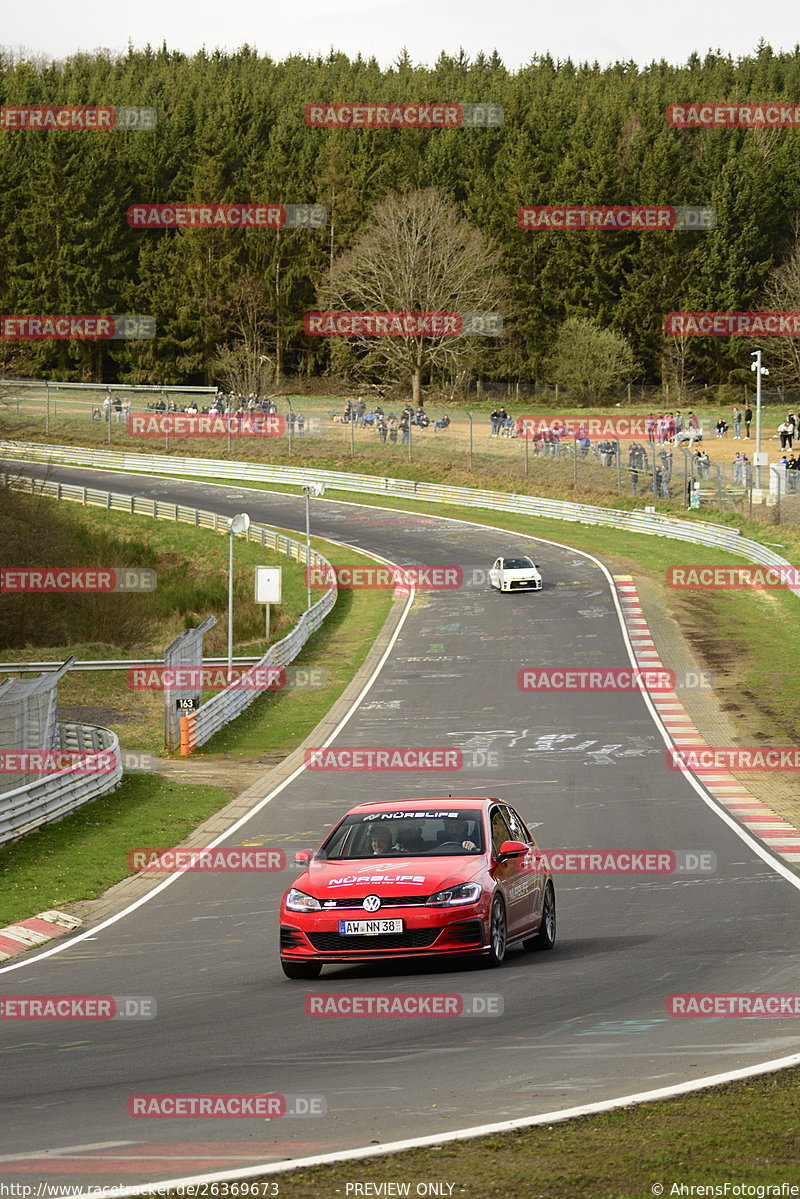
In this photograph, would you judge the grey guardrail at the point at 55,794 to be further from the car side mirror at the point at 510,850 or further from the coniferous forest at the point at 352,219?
the coniferous forest at the point at 352,219

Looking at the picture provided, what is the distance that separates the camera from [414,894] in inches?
486

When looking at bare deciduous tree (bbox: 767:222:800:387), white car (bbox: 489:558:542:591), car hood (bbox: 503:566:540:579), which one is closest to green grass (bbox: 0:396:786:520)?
bare deciduous tree (bbox: 767:222:800:387)

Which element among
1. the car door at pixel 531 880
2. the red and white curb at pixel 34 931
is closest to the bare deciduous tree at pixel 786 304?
the red and white curb at pixel 34 931

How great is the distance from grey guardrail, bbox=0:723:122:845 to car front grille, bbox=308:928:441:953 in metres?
10.1

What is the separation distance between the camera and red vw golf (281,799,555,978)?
1230 centimetres

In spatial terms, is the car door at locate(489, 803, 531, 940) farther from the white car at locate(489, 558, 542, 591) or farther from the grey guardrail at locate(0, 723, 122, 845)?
the white car at locate(489, 558, 542, 591)

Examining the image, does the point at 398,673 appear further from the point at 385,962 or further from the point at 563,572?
the point at 385,962

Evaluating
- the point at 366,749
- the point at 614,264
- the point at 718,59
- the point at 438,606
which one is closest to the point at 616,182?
the point at 614,264

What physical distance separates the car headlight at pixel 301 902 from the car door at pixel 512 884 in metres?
1.51

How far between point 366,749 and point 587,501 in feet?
134

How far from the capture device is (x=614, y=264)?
382 ft

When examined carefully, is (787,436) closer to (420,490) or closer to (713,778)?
(420,490)

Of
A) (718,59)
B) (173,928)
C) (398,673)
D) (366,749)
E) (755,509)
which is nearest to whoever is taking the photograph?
(173,928)

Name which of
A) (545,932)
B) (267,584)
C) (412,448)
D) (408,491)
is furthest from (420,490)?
(545,932)
